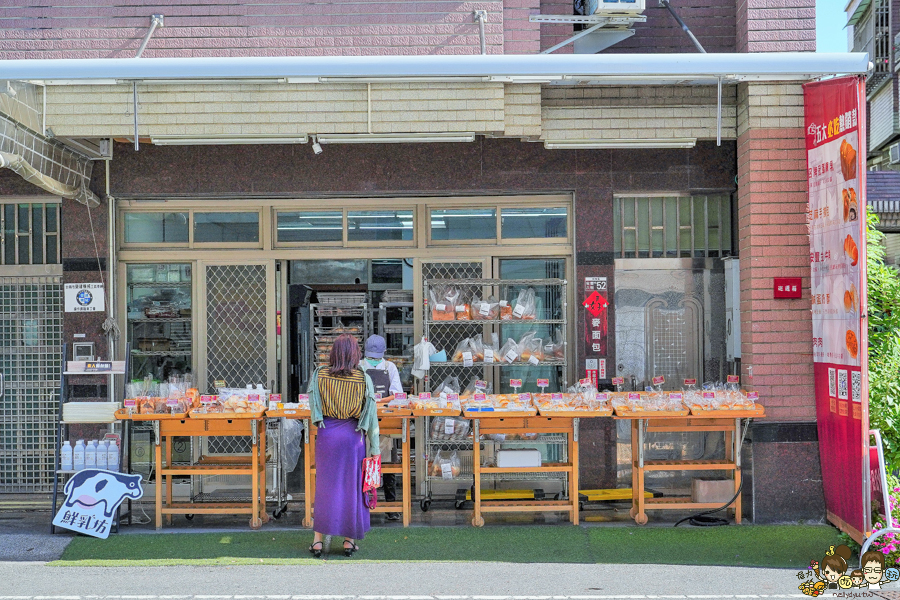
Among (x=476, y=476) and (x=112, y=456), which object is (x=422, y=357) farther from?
(x=112, y=456)

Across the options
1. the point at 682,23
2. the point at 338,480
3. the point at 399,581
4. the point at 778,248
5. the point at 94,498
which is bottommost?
the point at 399,581

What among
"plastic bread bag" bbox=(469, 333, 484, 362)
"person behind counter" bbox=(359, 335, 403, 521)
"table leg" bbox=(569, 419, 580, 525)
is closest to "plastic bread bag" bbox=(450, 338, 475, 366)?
"plastic bread bag" bbox=(469, 333, 484, 362)

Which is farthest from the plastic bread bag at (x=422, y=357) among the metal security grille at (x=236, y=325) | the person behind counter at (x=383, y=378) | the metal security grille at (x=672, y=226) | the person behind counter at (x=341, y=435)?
the metal security grille at (x=672, y=226)

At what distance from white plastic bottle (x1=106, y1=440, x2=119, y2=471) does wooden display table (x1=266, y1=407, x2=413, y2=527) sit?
1490 mm

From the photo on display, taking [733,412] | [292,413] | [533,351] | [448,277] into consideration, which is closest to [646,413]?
[733,412]

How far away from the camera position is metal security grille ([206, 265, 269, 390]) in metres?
9.12

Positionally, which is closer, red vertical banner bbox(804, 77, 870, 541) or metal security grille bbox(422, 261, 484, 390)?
red vertical banner bbox(804, 77, 870, 541)

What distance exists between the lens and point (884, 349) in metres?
7.64

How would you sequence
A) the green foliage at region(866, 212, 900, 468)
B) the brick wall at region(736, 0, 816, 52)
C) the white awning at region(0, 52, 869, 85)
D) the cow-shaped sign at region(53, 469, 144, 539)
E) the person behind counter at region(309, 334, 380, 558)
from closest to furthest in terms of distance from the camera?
the white awning at region(0, 52, 869, 85) < the person behind counter at region(309, 334, 380, 558) < the green foliage at region(866, 212, 900, 468) < the cow-shaped sign at region(53, 469, 144, 539) < the brick wall at region(736, 0, 816, 52)

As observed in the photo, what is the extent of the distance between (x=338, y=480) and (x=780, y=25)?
5.86 metres

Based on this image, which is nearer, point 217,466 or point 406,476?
point 406,476

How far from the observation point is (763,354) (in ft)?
25.6

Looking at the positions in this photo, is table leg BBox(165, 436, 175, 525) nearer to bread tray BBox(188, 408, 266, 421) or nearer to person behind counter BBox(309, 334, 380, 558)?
bread tray BBox(188, 408, 266, 421)

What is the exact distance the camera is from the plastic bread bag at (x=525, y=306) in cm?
881
